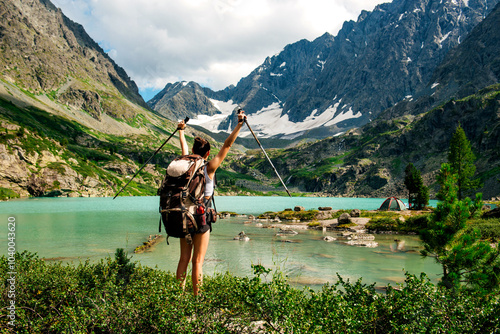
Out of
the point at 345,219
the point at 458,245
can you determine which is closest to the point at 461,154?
the point at 345,219

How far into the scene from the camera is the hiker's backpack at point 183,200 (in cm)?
648

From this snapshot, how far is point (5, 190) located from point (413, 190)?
148 meters

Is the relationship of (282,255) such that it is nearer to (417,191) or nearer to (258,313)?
(258,313)

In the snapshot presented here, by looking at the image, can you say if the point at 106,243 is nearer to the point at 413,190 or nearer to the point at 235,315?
the point at 235,315

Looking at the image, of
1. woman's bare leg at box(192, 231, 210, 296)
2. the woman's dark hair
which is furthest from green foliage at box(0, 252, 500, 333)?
the woman's dark hair

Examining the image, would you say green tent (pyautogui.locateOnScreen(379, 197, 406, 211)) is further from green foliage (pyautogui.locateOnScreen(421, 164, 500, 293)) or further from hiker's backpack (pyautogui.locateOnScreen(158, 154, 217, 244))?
hiker's backpack (pyautogui.locateOnScreen(158, 154, 217, 244))

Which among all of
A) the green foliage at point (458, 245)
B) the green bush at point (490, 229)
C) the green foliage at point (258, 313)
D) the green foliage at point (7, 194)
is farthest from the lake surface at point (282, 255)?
the green foliage at point (7, 194)

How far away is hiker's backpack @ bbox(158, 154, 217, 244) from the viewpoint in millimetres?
6477

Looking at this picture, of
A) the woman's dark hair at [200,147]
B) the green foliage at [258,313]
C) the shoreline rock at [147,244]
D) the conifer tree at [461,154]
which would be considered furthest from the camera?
the conifer tree at [461,154]

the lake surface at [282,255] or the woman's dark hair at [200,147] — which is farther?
the lake surface at [282,255]

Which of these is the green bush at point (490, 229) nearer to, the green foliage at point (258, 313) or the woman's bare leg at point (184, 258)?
the green foliage at point (258, 313)

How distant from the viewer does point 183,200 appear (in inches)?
257

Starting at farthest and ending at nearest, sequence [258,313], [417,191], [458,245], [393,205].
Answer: [393,205] → [417,191] → [458,245] → [258,313]

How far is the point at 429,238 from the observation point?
38.1 feet
